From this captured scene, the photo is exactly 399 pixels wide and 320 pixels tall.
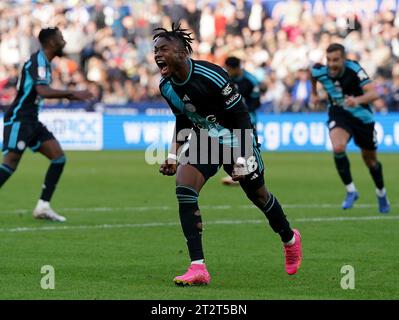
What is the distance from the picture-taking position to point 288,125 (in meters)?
29.7

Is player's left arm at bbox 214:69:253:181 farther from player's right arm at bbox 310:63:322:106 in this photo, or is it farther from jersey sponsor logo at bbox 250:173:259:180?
player's right arm at bbox 310:63:322:106

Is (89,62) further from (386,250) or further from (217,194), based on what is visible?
(386,250)

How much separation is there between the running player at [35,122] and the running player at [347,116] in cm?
370

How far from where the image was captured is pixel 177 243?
1116 centimetres

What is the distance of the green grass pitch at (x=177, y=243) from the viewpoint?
8156mm

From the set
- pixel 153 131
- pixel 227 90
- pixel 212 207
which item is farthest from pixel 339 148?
pixel 153 131

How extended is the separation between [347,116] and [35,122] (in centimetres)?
437

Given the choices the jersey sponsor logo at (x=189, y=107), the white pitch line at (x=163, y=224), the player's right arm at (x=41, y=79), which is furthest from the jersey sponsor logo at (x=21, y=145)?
the jersey sponsor logo at (x=189, y=107)

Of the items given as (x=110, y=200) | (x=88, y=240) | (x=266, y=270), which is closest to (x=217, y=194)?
(x=110, y=200)

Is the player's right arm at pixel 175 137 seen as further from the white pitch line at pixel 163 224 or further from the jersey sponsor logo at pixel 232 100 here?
the white pitch line at pixel 163 224

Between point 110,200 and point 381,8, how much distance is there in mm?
17061

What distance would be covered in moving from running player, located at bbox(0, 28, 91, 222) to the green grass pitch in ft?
2.09

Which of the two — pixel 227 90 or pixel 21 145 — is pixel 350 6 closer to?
pixel 21 145

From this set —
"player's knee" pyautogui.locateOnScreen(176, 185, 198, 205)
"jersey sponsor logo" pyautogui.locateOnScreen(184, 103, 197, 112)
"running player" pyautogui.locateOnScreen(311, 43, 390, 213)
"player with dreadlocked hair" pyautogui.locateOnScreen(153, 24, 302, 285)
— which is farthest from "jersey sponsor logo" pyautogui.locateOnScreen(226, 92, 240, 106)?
"running player" pyautogui.locateOnScreen(311, 43, 390, 213)
